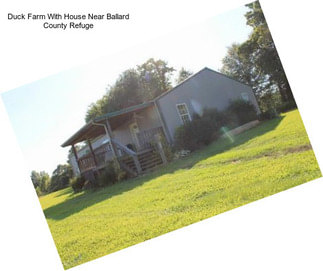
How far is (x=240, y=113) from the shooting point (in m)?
11.1

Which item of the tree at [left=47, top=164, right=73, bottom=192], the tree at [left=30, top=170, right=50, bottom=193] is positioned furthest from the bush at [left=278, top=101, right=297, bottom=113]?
the tree at [left=30, top=170, right=50, bottom=193]

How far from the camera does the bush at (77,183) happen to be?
8.50 metres

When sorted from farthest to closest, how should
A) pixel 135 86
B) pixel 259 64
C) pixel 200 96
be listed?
pixel 135 86 < pixel 200 96 < pixel 259 64

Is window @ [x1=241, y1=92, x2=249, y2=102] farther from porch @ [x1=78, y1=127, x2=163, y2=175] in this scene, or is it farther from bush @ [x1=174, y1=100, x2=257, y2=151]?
porch @ [x1=78, y1=127, x2=163, y2=175]

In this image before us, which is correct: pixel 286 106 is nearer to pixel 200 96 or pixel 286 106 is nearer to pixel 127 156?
pixel 200 96

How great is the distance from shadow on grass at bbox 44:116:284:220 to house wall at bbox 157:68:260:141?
154 cm

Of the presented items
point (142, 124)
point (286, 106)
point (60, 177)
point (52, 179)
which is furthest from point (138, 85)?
point (52, 179)

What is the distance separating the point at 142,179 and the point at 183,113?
10.0ft

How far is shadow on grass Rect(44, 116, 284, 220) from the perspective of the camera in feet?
24.2

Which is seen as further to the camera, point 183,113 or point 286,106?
point 183,113

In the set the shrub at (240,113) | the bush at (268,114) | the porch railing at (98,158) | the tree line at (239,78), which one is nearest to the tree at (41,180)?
the tree line at (239,78)

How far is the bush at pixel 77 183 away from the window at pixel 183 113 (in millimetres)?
3513

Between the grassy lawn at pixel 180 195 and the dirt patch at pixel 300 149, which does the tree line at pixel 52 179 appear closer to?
the grassy lawn at pixel 180 195

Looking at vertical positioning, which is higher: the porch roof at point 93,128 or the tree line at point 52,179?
the porch roof at point 93,128
